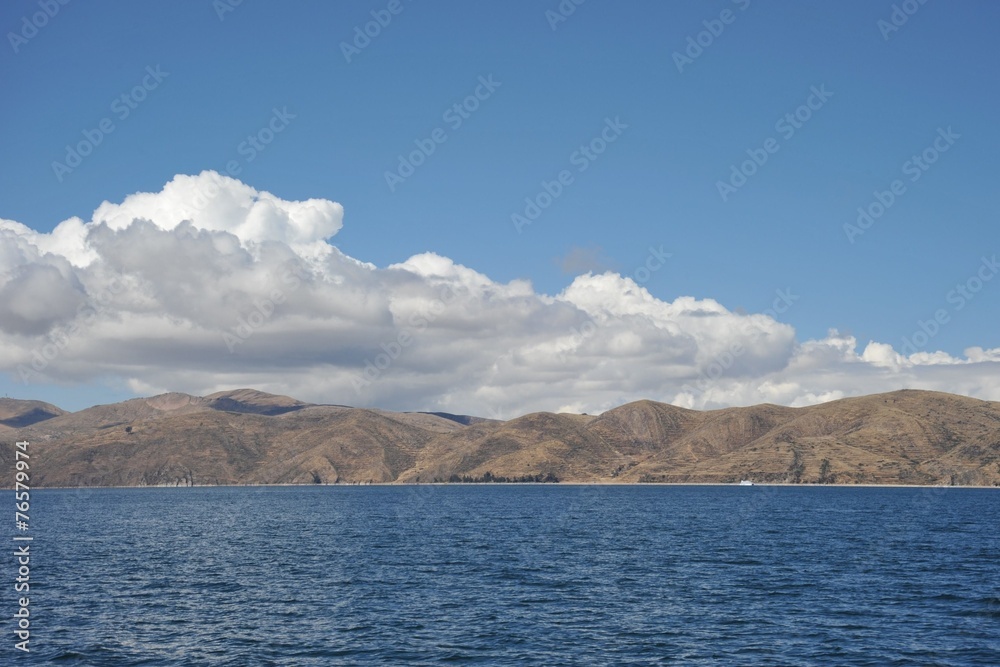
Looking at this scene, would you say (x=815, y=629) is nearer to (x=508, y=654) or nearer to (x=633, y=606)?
(x=633, y=606)

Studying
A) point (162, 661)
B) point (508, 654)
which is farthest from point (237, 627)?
point (508, 654)

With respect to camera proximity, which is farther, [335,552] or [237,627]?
[335,552]

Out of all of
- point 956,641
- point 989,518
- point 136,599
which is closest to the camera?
point 956,641

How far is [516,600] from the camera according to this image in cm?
7131

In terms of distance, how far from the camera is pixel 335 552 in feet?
365

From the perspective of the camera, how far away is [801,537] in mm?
130875

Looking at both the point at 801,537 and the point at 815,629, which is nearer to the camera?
the point at 815,629

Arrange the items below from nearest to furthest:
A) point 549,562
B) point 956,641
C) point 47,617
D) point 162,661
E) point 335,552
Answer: point 162,661 < point 956,641 < point 47,617 < point 549,562 < point 335,552

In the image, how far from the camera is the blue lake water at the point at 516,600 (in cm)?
5331

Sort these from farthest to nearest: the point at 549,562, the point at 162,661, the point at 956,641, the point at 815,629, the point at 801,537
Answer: the point at 801,537, the point at 549,562, the point at 815,629, the point at 956,641, the point at 162,661

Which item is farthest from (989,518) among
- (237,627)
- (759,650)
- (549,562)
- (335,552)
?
(237,627)

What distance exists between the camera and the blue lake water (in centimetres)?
5331

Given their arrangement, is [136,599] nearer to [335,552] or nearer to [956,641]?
[335,552]

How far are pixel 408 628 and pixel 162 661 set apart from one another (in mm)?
16685
